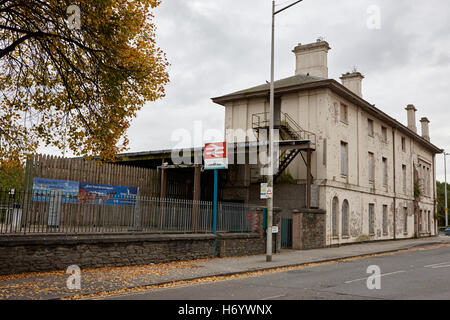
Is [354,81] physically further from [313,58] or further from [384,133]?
[313,58]

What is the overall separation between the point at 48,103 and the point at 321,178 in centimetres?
1633

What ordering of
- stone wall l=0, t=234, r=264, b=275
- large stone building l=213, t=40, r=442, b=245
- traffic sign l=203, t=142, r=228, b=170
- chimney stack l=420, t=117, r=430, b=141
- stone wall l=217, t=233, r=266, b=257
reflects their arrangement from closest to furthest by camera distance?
stone wall l=0, t=234, r=264, b=275, traffic sign l=203, t=142, r=228, b=170, stone wall l=217, t=233, r=266, b=257, large stone building l=213, t=40, r=442, b=245, chimney stack l=420, t=117, r=430, b=141

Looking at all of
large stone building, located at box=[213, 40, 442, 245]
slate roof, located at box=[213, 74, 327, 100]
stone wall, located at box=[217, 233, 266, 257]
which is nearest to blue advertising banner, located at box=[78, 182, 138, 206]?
stone wall, located at box=[217, 233, 266, 257]

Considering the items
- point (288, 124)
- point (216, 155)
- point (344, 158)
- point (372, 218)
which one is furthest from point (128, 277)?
point (372, 218)

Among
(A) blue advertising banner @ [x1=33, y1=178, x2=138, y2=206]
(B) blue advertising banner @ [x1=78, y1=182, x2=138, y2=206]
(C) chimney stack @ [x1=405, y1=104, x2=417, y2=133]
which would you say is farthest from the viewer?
(C) chimney stack @ [x1=405, y1=104, x2=417, y2=133]

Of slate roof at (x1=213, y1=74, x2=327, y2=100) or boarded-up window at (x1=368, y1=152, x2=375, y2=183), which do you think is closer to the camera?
slate roof at (x1=213, y1=74, x2=327, y2=100)

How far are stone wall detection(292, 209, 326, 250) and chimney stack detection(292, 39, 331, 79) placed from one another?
1082cm

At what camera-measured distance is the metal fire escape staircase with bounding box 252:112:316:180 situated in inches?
961

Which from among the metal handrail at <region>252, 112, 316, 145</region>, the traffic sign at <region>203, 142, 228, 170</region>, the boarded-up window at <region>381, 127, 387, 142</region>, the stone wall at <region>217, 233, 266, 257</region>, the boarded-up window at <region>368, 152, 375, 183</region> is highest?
the boarded-up window at <region>381, 127, 387, 142</region>

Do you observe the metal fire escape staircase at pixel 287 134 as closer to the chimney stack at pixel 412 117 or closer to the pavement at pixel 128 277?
the pavement at pixel 128 277

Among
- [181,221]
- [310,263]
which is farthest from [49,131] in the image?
[310,263]

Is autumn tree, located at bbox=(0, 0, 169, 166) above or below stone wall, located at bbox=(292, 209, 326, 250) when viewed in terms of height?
above

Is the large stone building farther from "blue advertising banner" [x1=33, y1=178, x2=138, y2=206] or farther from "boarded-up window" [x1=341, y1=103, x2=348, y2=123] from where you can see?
Answer: "blue advertising banner" [x1=33, y1=178, x2=138, y2=206]

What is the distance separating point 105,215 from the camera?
1327cm
